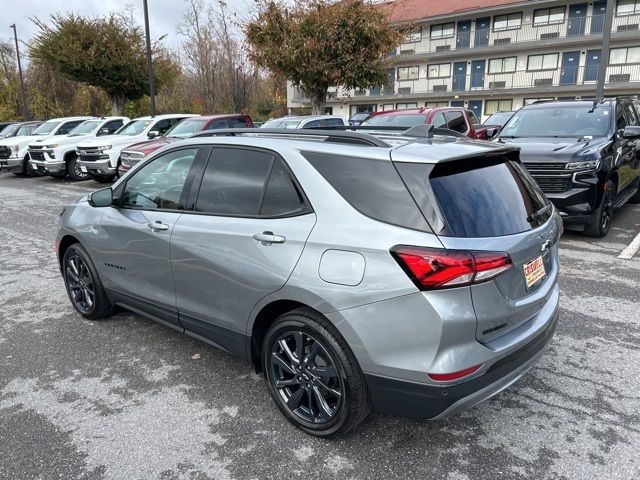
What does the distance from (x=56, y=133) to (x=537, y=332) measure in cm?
1780

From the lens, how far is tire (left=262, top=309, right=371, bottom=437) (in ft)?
8.07

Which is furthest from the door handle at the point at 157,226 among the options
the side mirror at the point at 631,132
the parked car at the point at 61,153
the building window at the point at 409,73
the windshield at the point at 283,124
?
the building window at the point at 409,73

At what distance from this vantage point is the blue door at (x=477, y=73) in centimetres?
3417

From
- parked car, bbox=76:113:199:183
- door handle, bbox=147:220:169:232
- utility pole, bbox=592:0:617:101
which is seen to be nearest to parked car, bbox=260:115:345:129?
parked car, bbox=76:113:199:183

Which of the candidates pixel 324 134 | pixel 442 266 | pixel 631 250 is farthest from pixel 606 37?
pixel 442 266

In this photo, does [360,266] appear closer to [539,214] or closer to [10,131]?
A: [539,214]

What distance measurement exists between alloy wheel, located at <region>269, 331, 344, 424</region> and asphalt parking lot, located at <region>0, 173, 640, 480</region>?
17 centimetres

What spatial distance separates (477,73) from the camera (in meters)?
34.3

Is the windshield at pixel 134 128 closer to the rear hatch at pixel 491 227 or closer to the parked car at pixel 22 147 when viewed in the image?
the parked car at pixel 22 147

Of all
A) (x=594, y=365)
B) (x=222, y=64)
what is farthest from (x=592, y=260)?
(x=222, y=64)

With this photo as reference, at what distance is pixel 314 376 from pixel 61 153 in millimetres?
14307

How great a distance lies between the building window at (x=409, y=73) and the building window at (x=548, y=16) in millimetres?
8685

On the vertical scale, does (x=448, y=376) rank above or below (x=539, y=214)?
below

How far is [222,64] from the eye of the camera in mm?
37906
